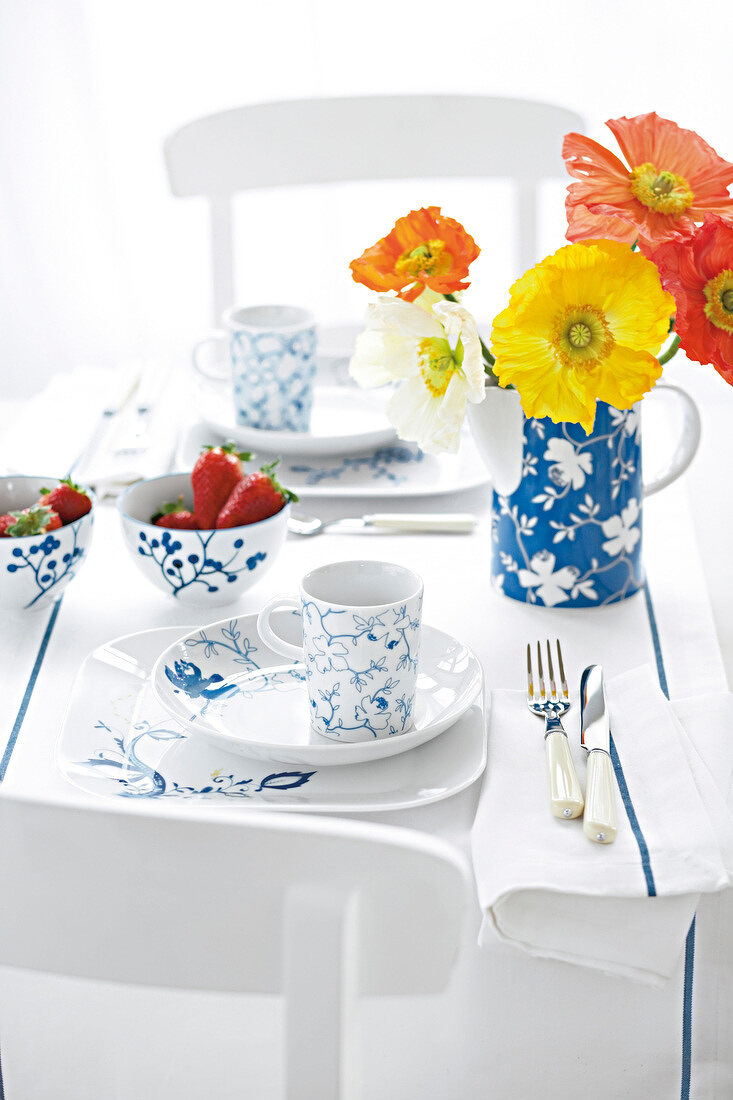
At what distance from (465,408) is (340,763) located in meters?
0.25

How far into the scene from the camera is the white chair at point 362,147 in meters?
1.61

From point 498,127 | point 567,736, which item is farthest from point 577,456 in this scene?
point 498,127

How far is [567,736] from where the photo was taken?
0.68m

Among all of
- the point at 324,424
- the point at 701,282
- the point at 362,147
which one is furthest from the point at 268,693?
the point at 362,147

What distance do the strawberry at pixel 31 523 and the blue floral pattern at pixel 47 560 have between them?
1cm

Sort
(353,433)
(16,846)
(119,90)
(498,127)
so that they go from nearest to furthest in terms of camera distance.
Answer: (16,846) < (353,433) < (498,127) < (119,90)

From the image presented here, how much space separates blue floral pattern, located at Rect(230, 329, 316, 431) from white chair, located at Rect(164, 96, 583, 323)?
20.9 inches

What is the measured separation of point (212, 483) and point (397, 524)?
7.6 inches

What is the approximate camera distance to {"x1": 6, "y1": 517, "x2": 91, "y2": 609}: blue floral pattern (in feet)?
2.71

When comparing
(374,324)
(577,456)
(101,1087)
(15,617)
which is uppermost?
(374,324)

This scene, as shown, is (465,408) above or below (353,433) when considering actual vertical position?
above

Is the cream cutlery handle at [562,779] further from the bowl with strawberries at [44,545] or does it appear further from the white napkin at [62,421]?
the white napkin at [62,421]

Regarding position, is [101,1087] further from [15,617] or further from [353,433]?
[353,433]

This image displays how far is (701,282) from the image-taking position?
0.69 meters
